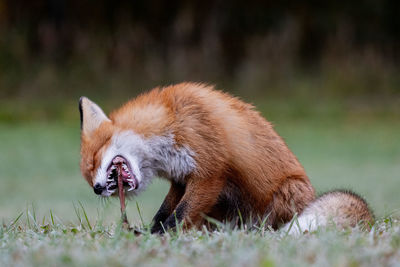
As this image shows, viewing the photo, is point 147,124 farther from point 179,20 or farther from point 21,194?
point 179,20

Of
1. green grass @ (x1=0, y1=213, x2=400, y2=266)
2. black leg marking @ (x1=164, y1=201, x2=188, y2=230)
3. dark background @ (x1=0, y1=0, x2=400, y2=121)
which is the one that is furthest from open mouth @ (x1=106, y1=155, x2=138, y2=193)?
dark background @ (x1=0, y1=0, x2=400, y2=121)

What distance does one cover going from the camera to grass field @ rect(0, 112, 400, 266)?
11.2ft

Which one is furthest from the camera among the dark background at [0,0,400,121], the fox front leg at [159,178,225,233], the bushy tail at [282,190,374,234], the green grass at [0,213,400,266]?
the dark background at [0,0,400,121]

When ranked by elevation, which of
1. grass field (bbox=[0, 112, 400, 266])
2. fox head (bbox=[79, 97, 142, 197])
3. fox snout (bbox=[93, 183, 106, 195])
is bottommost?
grass field (bbox=[0, 112, 400, 266])

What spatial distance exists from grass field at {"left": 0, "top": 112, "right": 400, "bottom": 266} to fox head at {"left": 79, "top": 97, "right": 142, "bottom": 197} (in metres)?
0.25

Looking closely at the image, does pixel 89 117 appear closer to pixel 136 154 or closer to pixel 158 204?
pixel 136 154

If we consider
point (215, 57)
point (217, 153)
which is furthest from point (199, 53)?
point (217, 153)

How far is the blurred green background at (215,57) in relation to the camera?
17.8 meters

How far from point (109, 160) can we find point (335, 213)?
1804 millimetres

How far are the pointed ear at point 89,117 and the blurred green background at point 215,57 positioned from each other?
1124cm

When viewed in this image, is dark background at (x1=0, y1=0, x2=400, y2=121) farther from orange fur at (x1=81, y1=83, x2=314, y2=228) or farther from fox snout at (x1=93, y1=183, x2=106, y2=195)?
fox snout at (x1=93, y1=183, x2=106, y2=195)

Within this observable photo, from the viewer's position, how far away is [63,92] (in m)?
18.0

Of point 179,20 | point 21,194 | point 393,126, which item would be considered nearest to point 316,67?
point 393,126

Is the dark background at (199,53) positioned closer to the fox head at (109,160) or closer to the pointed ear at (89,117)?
the pointed ear at (89,117)
